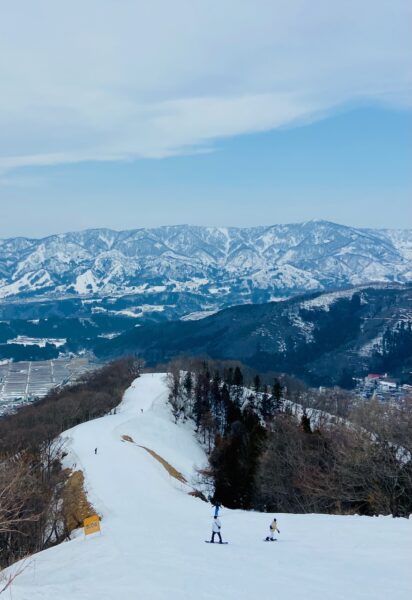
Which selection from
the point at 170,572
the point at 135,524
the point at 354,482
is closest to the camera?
the point at 170,572

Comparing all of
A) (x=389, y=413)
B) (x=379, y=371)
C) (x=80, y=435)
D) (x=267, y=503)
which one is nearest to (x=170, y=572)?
(x=389, y=413)

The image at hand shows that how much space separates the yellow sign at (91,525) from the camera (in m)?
21.4

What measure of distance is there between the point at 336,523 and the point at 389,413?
10187 millimetres

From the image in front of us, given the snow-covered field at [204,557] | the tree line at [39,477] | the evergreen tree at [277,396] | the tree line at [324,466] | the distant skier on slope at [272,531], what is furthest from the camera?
the evergreen tree at [277,396]

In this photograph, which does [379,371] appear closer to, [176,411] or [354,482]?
[176,411]

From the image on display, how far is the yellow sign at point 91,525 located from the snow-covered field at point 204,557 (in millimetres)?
260

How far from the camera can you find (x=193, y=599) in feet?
41.2

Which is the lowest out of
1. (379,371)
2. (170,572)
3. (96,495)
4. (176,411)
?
(379,371)

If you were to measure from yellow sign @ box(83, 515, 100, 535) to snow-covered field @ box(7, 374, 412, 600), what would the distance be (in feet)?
0.85

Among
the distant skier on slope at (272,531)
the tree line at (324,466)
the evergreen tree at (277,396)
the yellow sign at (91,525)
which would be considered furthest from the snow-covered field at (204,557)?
the evergreen tree at (277,396)

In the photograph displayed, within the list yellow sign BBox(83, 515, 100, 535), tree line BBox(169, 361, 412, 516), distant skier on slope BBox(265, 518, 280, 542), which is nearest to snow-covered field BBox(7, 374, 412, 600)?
yellow sign BBox(83, 515, 100, 535)

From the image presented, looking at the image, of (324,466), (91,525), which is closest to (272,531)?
(91,525)

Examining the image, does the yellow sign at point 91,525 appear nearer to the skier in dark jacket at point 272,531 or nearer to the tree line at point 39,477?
the tree line at point 39,477

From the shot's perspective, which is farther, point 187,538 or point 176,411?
point 176,411
